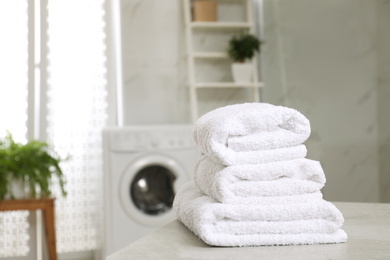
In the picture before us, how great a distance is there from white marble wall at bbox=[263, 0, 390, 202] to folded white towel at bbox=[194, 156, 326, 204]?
59.2 inches

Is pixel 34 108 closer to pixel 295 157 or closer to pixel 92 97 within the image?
→ pixel 92 97

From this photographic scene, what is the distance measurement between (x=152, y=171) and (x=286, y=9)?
1223mm

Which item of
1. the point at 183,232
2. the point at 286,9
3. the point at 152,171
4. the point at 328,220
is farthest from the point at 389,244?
the point at 286,9

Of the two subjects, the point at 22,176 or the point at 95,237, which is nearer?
the point at 22,176

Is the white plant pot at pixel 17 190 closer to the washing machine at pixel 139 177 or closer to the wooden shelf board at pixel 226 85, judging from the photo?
the washing machine at pixel 139 177

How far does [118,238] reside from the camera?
2.55m

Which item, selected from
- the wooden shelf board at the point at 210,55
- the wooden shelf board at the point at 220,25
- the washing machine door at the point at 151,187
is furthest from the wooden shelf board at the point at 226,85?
the washing machine door at the point at 151,187

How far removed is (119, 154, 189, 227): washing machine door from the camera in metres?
2.54

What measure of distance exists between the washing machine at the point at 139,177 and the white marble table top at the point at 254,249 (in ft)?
6.22

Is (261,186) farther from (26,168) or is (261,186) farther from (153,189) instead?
(26,168)

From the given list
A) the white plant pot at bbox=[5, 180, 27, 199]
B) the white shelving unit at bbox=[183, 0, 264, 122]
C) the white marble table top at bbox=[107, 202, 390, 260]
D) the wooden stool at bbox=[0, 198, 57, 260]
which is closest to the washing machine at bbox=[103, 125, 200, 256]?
the wooden stool at bbox=[0, 198, 57, 260]

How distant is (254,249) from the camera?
58cm

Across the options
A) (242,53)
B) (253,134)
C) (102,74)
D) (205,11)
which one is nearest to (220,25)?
(205,11)

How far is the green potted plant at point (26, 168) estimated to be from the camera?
2639 millimetres
